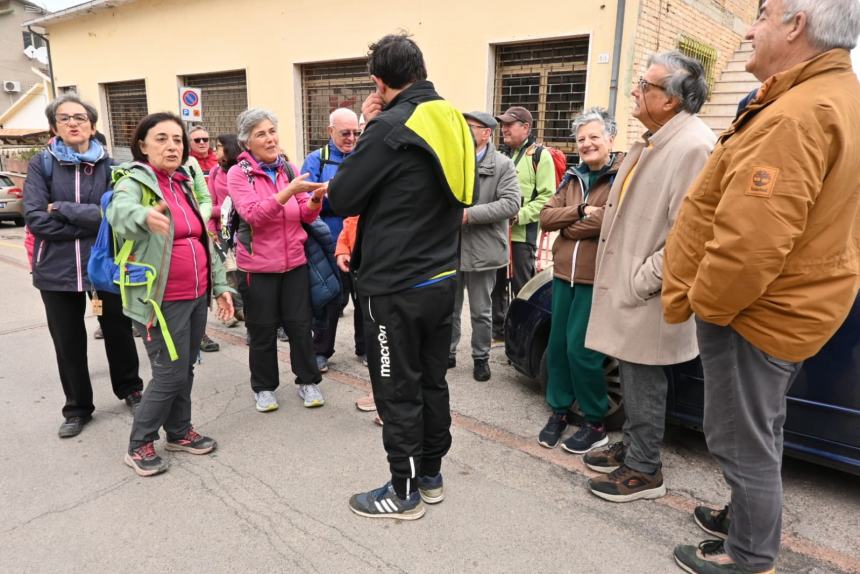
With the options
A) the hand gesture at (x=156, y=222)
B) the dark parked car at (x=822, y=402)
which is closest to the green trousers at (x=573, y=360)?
the dark parked car at (x=822, y=402)

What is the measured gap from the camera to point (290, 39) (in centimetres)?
1148

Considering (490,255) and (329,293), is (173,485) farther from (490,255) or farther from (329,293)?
(490,255)

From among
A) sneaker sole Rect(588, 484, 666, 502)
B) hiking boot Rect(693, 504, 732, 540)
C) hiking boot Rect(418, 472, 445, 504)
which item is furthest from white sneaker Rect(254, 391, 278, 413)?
hiking boot Rect(693, 504, 732, 540)

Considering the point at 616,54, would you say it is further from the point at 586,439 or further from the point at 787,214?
the point at 787,214

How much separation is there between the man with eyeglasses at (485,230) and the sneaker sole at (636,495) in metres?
1.61

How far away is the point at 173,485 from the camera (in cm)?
296

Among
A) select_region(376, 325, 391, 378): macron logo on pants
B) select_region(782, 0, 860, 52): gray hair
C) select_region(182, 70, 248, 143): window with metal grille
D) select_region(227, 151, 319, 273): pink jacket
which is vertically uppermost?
select_region(182, 70, 248, 143): window with metal grille

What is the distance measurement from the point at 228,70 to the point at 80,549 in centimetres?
1236

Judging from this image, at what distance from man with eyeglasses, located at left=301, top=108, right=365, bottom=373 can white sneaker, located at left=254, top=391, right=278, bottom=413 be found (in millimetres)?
701

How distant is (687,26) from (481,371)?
265 inches

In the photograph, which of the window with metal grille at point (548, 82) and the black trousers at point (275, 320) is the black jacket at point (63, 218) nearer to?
the black trousers at point (275, 320)

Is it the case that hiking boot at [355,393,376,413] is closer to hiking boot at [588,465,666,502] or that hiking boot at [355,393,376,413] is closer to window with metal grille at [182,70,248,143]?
hiking boot at [588,465,666,502]

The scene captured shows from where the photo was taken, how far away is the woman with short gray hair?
Answer: 10.0 feet

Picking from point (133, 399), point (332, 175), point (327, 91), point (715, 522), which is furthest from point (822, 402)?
point (327, 91)
